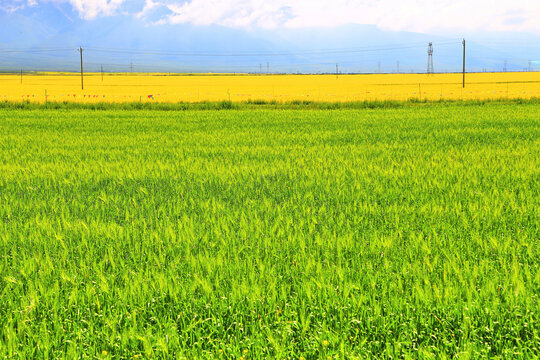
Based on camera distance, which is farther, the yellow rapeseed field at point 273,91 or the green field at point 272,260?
the yellow rapeseed field at point 273,91

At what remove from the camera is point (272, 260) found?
4.61m

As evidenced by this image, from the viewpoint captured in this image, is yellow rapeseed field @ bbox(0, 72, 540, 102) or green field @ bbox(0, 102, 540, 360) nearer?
green field @ bbox(0, 102, 540, 360)

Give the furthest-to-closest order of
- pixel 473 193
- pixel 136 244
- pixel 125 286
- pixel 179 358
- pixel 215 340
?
pixel 473 193 < pixel 136 244 < pixel 125 286 < pixel 215 340 < pixel 179 358

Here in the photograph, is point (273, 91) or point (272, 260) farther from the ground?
point (273, 91)

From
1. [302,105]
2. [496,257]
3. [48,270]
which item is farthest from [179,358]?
[302,105]

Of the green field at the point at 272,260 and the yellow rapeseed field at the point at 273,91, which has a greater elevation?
the yellow rapeseed field at the point at 273,91

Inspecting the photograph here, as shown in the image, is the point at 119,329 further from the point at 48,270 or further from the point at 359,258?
the point at 359,258

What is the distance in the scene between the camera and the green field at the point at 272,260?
A: 3248mm

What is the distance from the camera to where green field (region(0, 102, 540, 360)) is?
10.7ft

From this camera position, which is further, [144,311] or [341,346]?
[144,311]

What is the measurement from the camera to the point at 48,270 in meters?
4.38

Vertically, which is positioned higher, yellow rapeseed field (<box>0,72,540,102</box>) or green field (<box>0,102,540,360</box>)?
yellow rapeseed field (<box>0,72,540,102</box>)

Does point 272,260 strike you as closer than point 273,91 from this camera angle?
Yes

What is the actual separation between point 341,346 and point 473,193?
16.7 ft
